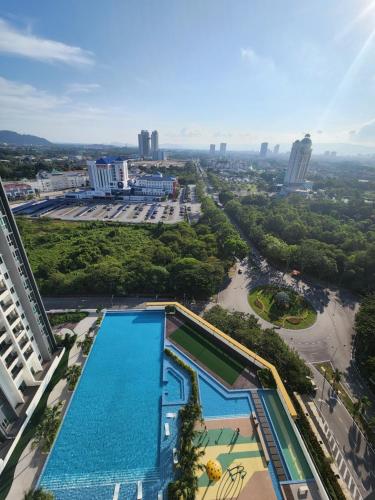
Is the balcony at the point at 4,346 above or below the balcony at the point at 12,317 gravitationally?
below

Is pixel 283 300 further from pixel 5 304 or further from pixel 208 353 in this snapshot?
pixel 5 304

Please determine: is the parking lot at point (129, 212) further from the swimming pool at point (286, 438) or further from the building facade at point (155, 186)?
the swimming pool at point (286, 438)

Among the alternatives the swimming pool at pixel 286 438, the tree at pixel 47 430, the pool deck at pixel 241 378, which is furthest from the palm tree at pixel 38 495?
the swimming pool at pixel 286 438

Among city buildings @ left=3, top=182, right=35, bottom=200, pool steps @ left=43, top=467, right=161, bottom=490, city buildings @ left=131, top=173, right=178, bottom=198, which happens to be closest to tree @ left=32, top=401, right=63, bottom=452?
pool steps @ left=43, top=467, right=161, bottom=490

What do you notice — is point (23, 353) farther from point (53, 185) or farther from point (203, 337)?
point (53, 185)

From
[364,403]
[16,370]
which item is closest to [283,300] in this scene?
[364,403]
